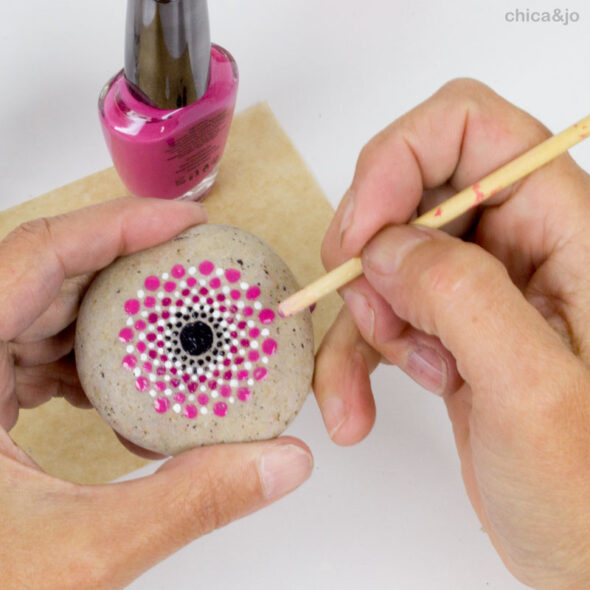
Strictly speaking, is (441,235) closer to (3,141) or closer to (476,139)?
(476,139)

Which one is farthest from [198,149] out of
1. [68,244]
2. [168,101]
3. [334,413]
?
[334,413]

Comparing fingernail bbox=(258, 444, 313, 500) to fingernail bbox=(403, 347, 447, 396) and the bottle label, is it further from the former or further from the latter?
the bottle label

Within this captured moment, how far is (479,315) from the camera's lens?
1.75 feet

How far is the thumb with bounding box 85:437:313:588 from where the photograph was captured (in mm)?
535

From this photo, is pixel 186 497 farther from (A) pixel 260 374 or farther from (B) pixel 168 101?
(B) pixel 168 101

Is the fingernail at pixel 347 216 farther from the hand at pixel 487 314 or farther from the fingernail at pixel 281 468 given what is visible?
the fingernail at pixel 281 468

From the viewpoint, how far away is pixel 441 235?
59 cm

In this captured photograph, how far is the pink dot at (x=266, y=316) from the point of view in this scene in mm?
619

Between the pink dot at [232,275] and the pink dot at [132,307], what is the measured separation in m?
0.08

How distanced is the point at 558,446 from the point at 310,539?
1.22ft

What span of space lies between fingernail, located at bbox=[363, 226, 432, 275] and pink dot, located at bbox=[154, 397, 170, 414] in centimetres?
20

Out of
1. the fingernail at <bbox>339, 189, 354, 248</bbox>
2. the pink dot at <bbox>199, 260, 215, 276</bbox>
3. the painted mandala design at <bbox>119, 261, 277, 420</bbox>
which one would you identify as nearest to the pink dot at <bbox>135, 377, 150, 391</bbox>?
the painted mandala design at <bbox>119, 261, 277, 420</bbox>

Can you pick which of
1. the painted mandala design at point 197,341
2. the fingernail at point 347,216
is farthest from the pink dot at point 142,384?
the fingernail at point 347,216

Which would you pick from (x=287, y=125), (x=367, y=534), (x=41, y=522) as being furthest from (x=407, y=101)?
(x=41, y=522)
